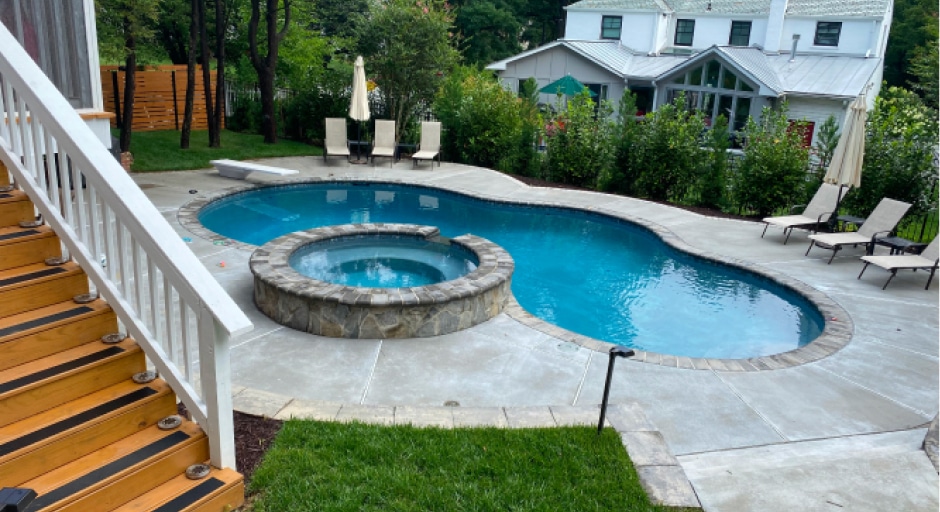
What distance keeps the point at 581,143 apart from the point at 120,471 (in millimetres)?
11877

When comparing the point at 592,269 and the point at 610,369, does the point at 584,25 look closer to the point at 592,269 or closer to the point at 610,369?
the point at 592,269

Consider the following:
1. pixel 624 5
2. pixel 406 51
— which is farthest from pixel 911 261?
pixel 624 5

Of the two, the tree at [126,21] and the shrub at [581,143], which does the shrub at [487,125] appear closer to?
the shrub at [581,143]

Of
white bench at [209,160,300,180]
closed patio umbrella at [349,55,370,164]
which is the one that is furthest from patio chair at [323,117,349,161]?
white bench at [209,160,300,180]

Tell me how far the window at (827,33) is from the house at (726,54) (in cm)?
4

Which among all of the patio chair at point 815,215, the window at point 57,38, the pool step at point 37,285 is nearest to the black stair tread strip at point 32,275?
the pool step at point 37,285

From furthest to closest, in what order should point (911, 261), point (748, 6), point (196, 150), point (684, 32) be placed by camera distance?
1. point (684, 32)
2. point (748, 6)
3. point (196, 150)
4. point (911, 261)

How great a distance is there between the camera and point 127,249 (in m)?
3.29

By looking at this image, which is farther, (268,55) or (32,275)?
(268,55)

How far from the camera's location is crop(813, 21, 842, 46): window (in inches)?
1028

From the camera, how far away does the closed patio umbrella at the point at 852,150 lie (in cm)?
960

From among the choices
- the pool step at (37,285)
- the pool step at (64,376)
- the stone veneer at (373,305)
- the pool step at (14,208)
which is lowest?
the stone veneer at (373,305)

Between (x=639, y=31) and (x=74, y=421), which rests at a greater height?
(x=639, y=31)

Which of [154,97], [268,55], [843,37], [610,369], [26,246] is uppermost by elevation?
[843,37]
